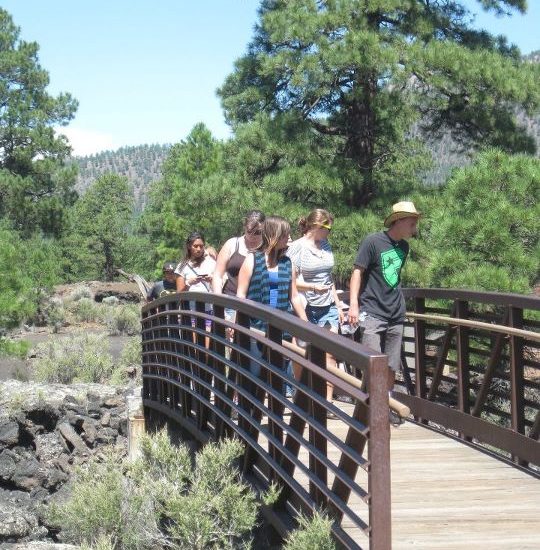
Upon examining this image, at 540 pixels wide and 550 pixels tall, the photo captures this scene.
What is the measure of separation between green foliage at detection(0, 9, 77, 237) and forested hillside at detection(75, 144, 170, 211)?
406 ft

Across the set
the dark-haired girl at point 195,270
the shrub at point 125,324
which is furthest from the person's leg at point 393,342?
the shrub at point 125,324

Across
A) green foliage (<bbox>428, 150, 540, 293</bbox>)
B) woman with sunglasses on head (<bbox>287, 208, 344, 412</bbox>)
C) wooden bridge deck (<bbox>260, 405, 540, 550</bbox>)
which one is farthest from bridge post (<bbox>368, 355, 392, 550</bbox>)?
green foliage (<bbox>428, 150, 540, 293</bbox>)

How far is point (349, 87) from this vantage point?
19797mm

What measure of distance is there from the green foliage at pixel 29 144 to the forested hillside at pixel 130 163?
406 feet

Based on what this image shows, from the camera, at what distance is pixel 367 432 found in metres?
4.34

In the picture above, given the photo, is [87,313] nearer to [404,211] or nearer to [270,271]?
[270,271]

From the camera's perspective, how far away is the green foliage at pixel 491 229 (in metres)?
13.4

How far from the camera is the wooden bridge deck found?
16.5 feet

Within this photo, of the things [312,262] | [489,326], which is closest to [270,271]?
[312,262]

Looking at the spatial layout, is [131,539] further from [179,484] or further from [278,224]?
[278,224]

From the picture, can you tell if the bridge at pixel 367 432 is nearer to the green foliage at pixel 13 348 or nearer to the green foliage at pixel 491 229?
the green foliage at pixel 491 229

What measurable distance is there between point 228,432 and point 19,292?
15.3 m

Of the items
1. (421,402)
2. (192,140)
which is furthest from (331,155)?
(192,140)

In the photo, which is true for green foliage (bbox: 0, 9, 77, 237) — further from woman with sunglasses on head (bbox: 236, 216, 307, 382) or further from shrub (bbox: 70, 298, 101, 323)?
woman with sunglasses on head (bbox: 236, 216, 307, 382)
